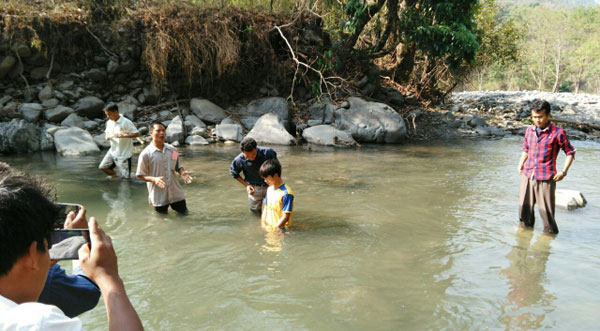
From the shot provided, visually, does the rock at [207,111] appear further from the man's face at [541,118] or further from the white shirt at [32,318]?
the white shirt at [32,318]

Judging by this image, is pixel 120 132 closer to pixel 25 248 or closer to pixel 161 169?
pixel 161 169

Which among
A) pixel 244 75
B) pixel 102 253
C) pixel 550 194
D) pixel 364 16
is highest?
pixel 364 16

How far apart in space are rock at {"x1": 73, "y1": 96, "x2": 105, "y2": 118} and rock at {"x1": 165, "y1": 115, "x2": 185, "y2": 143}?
2.38 metres

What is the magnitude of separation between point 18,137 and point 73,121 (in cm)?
185

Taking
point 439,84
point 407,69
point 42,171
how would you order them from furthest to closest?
point 439,84
point 407,69
point 42,171

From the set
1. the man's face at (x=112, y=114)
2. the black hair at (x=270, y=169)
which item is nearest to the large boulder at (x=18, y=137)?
the man's face at (x=112, y=114)

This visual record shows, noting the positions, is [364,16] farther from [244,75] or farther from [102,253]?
[102,253]

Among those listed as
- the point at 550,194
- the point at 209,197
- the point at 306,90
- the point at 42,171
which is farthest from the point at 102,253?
the point at 306,90

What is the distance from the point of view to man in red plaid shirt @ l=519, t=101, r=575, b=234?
16.6 ft

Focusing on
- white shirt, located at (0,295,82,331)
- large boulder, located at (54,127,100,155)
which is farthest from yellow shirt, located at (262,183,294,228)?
large boulder, located at (54,127,100,155)

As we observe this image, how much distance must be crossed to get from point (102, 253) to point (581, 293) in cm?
419

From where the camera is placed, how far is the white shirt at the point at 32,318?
1.04 meters

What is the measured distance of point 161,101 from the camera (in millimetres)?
14609

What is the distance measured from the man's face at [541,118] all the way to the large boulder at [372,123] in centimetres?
Answer: 849
